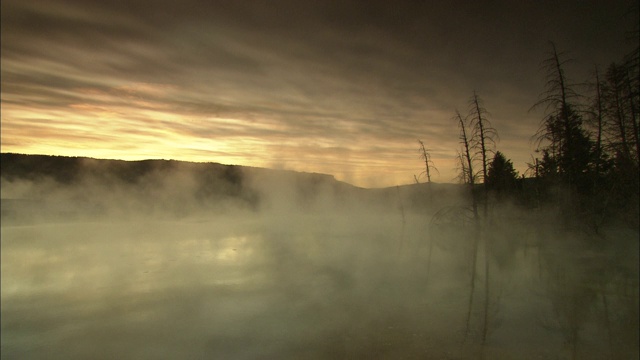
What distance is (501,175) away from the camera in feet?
101

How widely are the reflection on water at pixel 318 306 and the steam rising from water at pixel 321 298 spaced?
0.17ft

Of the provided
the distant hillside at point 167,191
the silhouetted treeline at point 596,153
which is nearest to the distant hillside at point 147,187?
the distant hillside at point 167,191

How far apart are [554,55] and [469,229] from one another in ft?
46.5

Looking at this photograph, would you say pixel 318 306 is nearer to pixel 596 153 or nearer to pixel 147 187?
pixel 596 153

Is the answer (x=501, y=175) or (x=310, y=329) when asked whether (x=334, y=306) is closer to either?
(x=310, y=329)

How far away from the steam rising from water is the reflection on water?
51mm

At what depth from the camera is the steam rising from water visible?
25.9 feet

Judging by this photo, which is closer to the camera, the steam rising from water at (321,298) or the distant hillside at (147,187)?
the steam rising from water at (321,298)

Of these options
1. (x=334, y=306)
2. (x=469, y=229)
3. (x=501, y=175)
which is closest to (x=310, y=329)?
(x=334, y=306)

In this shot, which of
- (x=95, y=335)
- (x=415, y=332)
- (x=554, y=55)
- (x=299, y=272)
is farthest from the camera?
(x=554, y=55)

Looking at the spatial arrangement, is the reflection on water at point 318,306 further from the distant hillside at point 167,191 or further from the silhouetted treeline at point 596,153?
the distant hillside at point 167,191

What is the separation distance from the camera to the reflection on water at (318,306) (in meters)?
7.81

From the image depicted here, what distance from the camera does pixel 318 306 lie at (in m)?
10.8

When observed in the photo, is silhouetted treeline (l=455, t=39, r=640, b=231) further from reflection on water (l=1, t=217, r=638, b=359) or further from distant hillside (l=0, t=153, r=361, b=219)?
distant hillside (l=0, t=153, r=361, b=219)
